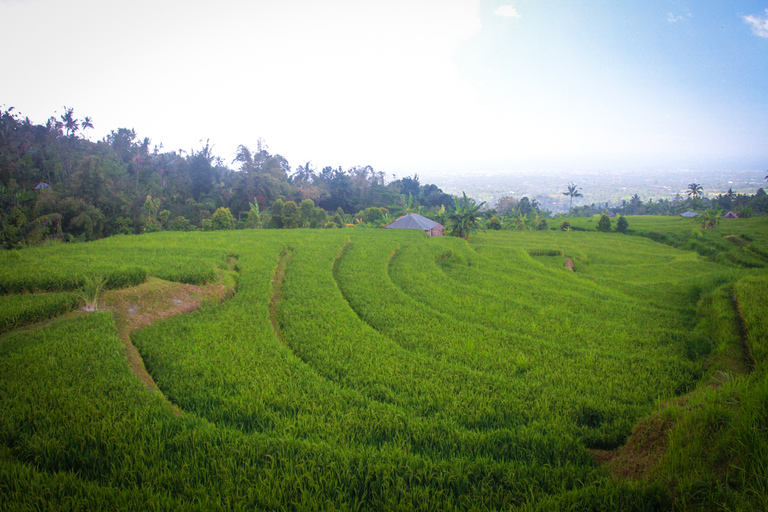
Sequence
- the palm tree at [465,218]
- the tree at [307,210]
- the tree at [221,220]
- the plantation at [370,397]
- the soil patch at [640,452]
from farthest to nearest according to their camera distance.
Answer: the tree at [307,210], the tree at [221,220], the palm tree at [465,218], the soil patch at [640,452], the plantation at [370,397]

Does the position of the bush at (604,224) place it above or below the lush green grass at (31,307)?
above

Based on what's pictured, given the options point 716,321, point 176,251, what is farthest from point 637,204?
point 176,251

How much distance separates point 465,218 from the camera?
22719mm

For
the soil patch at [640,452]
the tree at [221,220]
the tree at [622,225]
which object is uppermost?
the tree at [221,220]

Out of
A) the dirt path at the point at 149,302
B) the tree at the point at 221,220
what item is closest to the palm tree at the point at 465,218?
the tree at the point at 221,220

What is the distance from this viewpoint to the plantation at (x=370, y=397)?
9.02 ft

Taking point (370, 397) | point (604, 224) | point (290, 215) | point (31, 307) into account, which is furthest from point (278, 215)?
point (604, 224)

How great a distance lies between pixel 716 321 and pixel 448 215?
1707 centimetres

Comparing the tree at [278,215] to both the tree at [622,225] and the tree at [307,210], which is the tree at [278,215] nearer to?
the tree at [307,210]

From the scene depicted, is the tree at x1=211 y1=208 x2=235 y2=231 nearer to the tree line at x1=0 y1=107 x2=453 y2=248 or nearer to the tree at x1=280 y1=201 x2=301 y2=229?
the tree line at x1=0 y1=107 x2=453 y2=248

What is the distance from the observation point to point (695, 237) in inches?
1016

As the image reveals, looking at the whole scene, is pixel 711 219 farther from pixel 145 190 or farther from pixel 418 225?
pixel 145 190

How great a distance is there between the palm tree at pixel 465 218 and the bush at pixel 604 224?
18.8 m

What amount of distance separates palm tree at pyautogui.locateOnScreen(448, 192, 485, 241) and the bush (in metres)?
18.8
